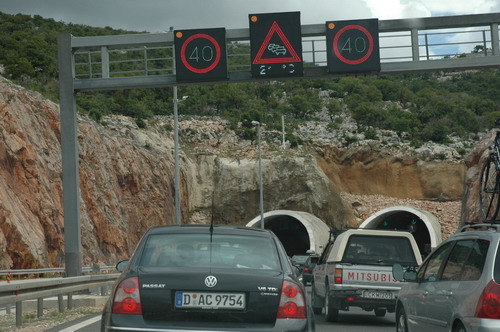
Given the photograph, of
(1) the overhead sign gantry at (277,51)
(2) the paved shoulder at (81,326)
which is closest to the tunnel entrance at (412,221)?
(1) the overhead sign gantry at (277,51)

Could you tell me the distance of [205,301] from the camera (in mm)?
7727

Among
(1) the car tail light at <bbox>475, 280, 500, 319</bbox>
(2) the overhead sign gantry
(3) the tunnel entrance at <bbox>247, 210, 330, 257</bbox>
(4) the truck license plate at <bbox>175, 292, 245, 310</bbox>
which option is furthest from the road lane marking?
(3) the tunnel entrance at <bbox>247, 210, 330, 257</bbox>

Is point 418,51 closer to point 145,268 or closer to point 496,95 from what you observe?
point 145,268

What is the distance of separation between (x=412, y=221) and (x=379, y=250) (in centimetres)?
5190

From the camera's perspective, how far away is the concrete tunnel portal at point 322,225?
62.7 metres

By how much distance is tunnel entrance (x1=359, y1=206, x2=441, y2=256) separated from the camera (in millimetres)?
62494

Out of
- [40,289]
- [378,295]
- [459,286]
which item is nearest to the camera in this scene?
[459,286]

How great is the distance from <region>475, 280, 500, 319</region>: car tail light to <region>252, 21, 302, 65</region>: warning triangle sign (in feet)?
62.0

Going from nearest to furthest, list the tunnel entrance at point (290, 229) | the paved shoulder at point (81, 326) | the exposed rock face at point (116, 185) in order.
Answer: the paved shoulder at point (81, 326) → the exposed rock face at point (116, 185) → the tunnel entrance at point (290, 229)

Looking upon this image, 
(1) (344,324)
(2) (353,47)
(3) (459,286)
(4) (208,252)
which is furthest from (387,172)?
(4) (208,252)

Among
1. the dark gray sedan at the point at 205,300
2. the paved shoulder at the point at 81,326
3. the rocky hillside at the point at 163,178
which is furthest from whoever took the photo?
the rocky hillside at the point at 163,178

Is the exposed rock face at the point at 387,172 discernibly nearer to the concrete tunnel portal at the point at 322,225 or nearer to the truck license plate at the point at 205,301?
the concrete tunnel portal at the point at 322,225

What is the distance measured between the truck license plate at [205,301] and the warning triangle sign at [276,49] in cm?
1923

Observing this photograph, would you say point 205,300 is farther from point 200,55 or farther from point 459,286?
point 200,55
